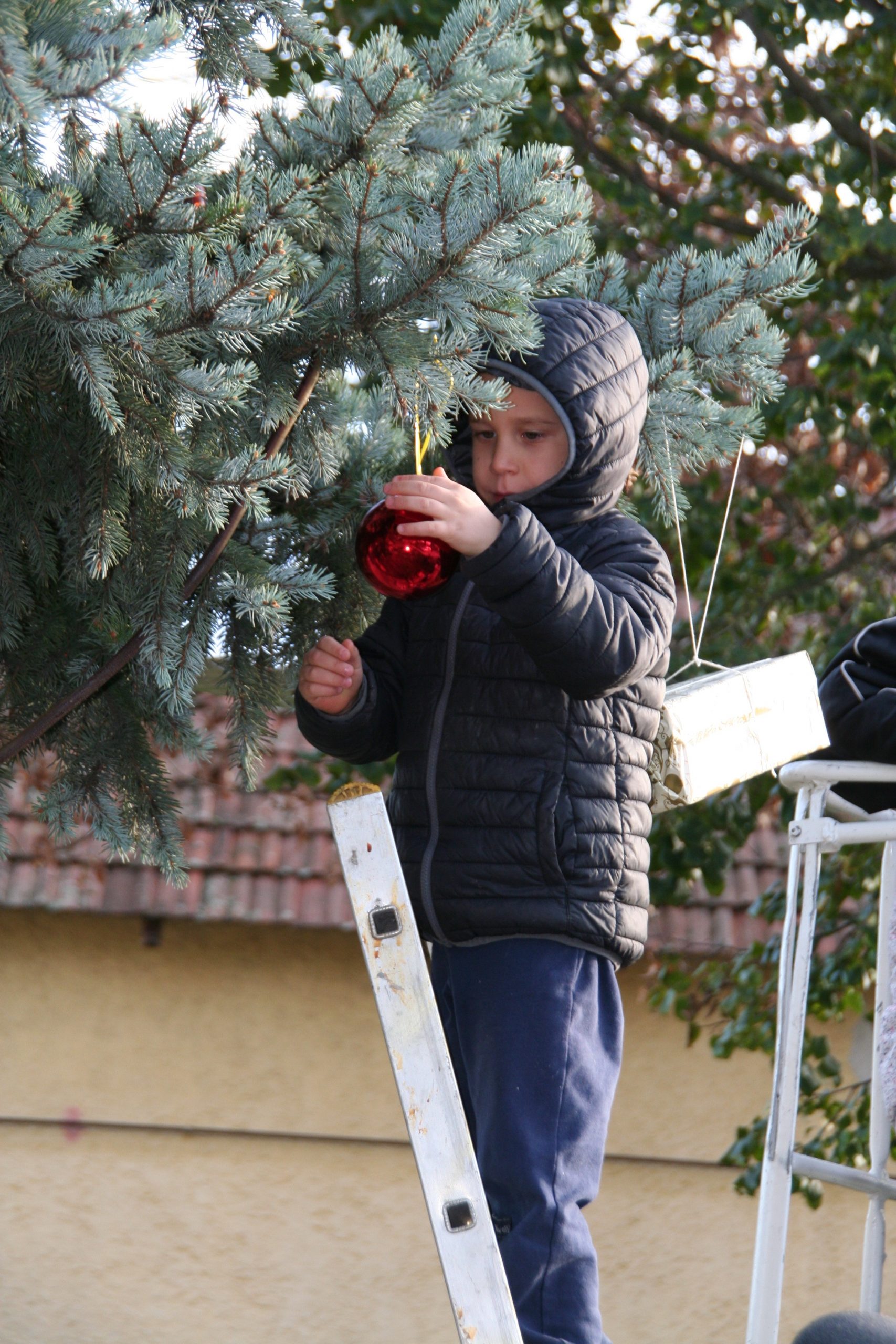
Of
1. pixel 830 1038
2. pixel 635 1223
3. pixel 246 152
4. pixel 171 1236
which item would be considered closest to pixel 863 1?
pixel 246 152

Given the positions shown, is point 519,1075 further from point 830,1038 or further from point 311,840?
point 830,1038

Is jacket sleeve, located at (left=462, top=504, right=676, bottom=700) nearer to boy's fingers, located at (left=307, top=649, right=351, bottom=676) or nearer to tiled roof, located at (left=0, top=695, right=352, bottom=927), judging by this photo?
boy's fingers, located at (left=307, top=649, right=351, bottom=676)

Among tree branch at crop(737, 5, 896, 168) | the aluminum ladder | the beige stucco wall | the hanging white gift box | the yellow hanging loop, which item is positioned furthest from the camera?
the beige stucco wall

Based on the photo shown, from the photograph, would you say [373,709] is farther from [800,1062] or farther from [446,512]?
[800,1062]

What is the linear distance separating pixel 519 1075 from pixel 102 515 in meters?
0.78

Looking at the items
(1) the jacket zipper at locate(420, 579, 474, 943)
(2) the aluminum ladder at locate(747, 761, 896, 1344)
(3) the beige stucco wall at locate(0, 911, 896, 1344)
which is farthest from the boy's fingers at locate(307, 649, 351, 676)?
(3) the beige stucco wall at locate(0, 911, 896, 1344)

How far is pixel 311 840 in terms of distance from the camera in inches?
235

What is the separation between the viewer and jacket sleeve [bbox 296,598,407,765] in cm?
183

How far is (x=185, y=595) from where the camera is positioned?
155cm

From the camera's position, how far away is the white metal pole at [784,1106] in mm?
1562

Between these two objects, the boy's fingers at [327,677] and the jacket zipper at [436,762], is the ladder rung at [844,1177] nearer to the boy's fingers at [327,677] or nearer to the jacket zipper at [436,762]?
the jacket zipper at [436,762]

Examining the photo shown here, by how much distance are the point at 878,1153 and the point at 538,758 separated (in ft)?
2.15

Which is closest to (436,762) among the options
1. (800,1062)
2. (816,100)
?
(800,1062)

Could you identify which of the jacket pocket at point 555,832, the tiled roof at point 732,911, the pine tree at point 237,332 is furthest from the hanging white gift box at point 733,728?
the tiled roof at point 732,911
